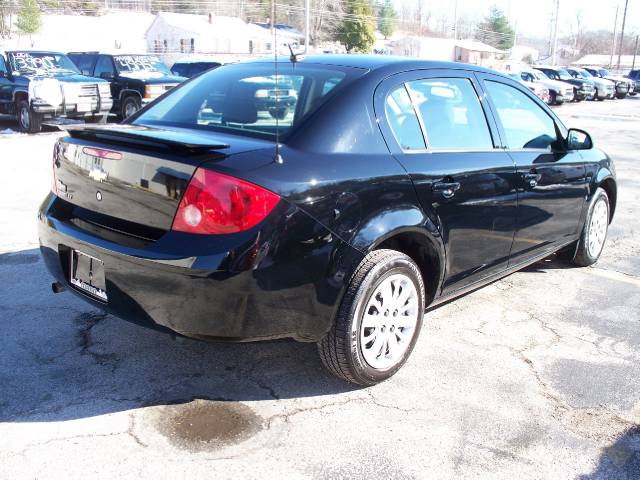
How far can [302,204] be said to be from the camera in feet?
9.53

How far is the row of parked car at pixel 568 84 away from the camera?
91.6ft

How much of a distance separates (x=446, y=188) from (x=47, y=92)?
12281 mm

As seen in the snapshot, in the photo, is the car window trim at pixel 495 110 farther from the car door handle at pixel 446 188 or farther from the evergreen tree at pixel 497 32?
the evergreen tree at pixel 497 32

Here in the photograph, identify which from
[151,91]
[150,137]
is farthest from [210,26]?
[150,137]

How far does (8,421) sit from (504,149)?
322 cm

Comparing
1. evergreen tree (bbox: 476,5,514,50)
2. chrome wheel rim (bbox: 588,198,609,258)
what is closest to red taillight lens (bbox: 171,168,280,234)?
chrome wheel rim (bbox: 588,198,609,258)

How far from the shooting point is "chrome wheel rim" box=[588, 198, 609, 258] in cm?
554

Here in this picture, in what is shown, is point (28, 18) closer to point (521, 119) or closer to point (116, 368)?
point (521, 119)

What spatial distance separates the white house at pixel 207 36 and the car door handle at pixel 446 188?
59311mm

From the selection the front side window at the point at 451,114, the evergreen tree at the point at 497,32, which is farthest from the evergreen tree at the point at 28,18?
the evergreen tree at the point at 497,32

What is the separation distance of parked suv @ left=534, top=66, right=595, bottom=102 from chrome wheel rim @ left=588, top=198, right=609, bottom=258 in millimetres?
28048

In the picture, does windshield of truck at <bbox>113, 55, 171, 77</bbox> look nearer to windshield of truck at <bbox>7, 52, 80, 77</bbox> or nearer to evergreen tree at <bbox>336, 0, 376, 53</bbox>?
windshield of truck at <bbox>7, 52, 80, 77</bbox>

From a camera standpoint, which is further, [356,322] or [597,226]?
[597,226]

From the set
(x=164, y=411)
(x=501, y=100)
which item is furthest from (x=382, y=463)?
(x=501, y=100)
